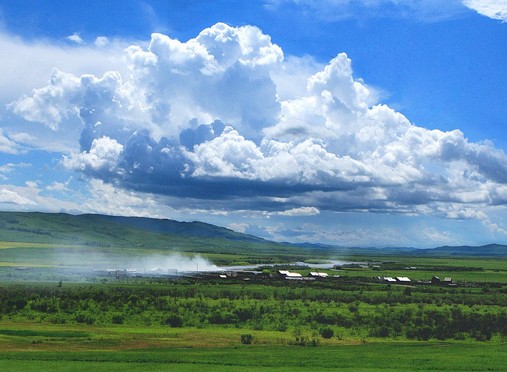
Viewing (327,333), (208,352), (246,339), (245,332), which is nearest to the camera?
(208,352)

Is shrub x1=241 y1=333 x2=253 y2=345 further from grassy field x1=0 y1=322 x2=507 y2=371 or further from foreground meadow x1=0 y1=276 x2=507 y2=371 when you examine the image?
grassy field x1=0 y1=322 x2=507 y2=371

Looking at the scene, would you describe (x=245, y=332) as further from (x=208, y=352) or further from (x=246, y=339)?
(x=208, y=352)

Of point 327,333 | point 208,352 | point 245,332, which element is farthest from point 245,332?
point 208,352

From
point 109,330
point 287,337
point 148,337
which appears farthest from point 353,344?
point 109,330

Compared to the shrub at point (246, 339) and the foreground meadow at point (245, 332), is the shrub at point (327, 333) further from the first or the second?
the shrub at point (246, 339)

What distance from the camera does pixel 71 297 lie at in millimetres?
86312

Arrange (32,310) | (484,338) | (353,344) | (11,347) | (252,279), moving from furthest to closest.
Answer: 1. (252,279)
2. (32,310)
3. (484,338)
4. (353,344)
5. (11,347)

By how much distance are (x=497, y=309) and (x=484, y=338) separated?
2925 cm

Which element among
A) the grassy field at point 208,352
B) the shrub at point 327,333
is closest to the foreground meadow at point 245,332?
the grassy field at point 208,352

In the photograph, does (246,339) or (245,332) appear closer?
(246,339)

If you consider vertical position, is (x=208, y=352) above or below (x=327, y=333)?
above

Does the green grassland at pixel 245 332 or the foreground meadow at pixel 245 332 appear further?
the foreground meadow at pixel 245 332

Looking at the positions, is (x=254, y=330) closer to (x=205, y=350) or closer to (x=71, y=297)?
(x=205, y=350)

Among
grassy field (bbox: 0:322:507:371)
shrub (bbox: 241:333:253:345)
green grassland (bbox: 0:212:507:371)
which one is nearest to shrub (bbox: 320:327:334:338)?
green grassland (bbox: 0:212:507:371)
